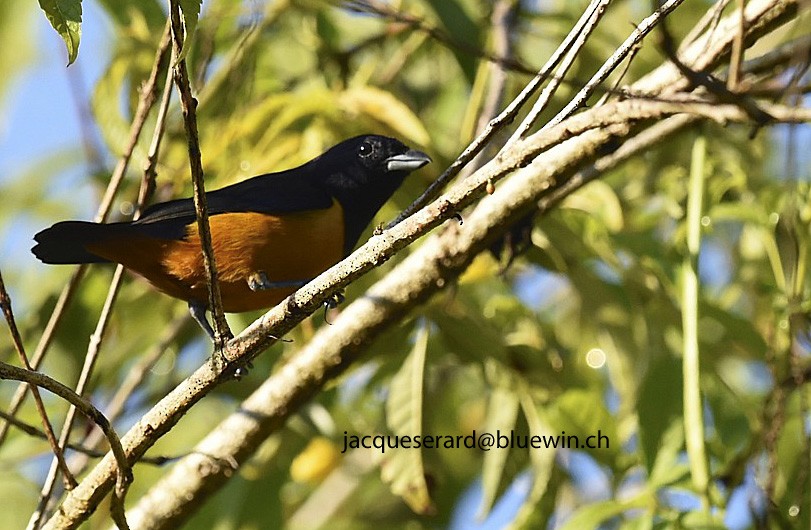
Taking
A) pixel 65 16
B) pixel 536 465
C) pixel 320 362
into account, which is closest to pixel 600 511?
pixel 536 465

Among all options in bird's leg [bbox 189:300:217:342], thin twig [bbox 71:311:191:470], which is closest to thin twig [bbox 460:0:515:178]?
bird's leg [bbox 189:300:217:342]

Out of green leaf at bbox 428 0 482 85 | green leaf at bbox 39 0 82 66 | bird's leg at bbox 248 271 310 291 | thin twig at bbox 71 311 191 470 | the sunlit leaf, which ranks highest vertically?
green leaf at bbox 428 0 482 85

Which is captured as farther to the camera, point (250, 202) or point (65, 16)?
point (250, 202)

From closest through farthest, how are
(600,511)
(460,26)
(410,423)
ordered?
Result: (600,511) → (410,423) → (460,26)

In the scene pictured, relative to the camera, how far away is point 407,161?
144 inches

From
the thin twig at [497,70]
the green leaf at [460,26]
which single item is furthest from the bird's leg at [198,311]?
the green leaf at [460,26]

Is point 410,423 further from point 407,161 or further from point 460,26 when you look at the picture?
point 460,26

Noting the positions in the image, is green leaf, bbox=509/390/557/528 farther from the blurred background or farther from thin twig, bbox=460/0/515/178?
thin twig, bbox=460/0/515/178

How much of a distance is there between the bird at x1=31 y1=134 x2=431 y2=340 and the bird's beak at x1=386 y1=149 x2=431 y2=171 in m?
0.01

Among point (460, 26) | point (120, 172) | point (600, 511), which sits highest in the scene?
point (460, 26)

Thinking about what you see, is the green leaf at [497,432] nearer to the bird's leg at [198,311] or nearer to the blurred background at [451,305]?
the blurred background at [451,305]

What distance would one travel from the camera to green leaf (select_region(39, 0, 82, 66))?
177cm

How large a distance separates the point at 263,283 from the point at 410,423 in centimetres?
85

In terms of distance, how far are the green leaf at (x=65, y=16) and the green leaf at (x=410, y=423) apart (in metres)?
2.13
